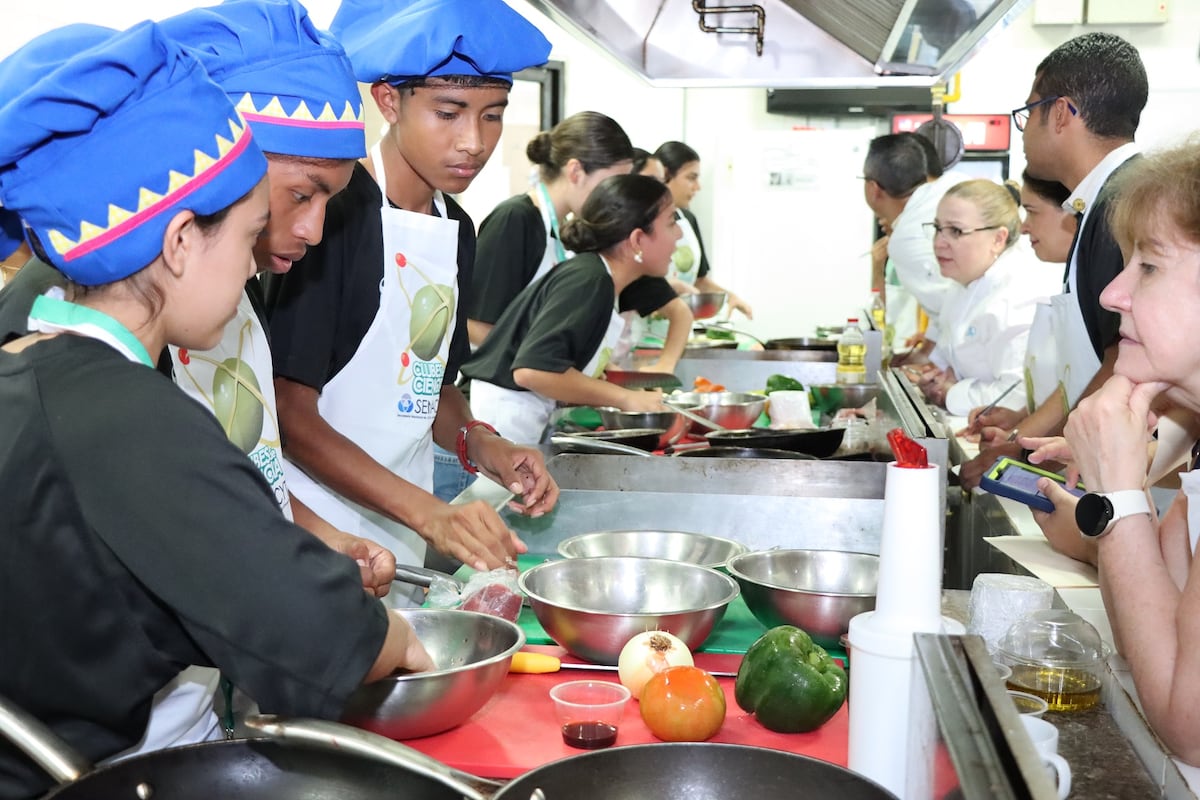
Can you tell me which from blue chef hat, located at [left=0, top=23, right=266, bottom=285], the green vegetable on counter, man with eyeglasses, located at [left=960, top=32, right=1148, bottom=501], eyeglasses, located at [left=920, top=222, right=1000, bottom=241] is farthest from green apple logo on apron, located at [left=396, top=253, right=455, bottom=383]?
eyeglasses, located at [left=920, top=222, right=1000, bottom=241]

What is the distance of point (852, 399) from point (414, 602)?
8.26 ft

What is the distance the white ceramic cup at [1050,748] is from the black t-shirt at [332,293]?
135 centimetres

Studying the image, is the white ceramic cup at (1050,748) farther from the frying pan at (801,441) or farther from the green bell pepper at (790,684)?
the frying pan at (801,441)

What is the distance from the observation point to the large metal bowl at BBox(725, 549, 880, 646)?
1.72 m

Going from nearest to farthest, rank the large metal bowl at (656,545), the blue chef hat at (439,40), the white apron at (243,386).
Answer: the white apron at (243,386), the blue chef hat at (439,40), the large metal bowl at (656,545)

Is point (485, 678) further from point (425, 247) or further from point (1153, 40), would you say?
point (1153, 40)

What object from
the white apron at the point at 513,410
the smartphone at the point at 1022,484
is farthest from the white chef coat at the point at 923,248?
the smartphone at the point at 1022,484

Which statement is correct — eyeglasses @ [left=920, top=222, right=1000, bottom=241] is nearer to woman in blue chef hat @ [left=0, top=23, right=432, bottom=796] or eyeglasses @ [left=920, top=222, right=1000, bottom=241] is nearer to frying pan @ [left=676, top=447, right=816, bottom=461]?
frying pan @ [left=676, top=447, right=816, bottom=461]

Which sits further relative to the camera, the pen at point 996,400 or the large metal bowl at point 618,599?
the pen at point 996,400

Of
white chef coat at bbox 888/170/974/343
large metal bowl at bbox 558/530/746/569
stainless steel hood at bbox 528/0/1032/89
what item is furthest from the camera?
white chef coat at bbox 888/170/974/343

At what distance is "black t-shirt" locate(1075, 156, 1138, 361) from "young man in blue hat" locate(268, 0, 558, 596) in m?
1.53

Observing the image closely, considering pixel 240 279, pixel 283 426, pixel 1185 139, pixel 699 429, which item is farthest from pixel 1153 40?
pixel 240 279

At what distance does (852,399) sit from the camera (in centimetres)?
434

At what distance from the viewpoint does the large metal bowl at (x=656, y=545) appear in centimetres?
217
